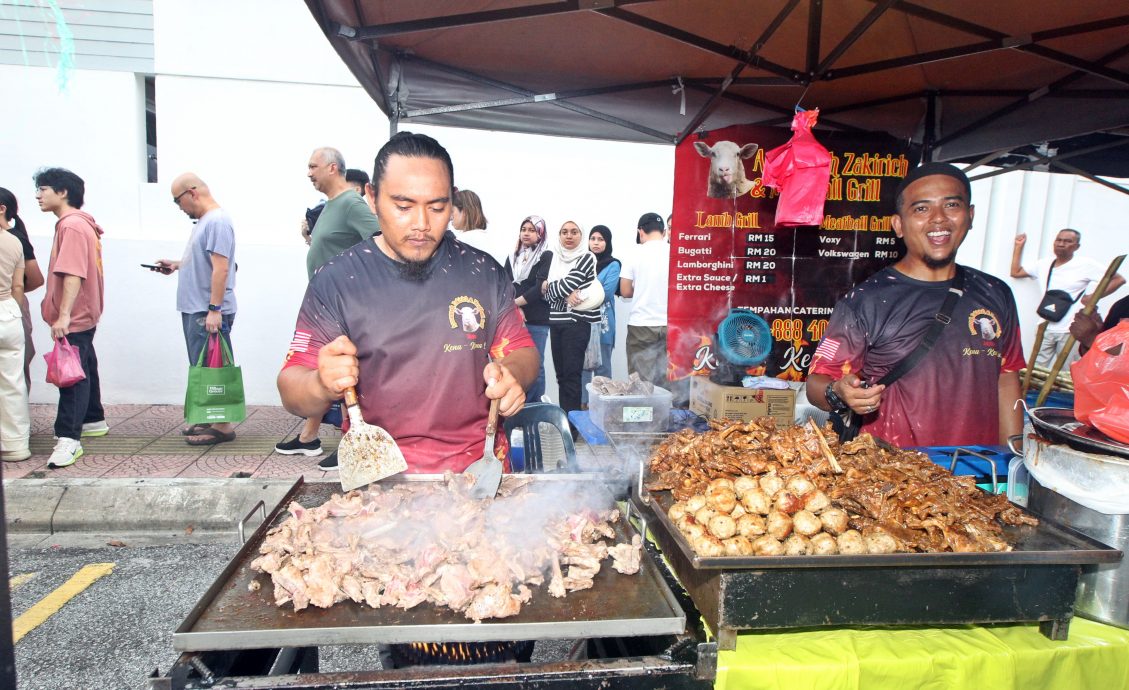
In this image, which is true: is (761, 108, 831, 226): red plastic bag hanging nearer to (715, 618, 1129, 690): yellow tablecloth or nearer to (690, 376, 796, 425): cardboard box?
(690, 376, 796, 425): cardboard box

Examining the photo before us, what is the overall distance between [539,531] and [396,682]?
70 centimetres

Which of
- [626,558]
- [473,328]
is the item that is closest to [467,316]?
[473,328]

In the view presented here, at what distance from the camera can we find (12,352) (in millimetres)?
5539

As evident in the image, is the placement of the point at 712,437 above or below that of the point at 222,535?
above

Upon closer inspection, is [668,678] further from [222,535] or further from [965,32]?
[222,535]

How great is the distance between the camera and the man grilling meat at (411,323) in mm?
2488

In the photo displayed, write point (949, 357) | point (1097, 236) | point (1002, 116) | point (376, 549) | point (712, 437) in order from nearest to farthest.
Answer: point (376, 549)
point (712, 437)
point (949, 357)
point (1002, 116)
point (1097, 236)

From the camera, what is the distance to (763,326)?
518 centimetres

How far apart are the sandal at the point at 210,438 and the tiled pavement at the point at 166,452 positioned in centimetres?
7

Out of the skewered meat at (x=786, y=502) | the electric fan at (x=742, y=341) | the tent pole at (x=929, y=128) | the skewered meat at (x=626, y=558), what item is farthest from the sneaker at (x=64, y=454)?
the tent pole at (x=929, y=128)

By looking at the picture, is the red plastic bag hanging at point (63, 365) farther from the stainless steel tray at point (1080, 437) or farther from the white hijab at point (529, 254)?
the stainless steel tray at point (1080, 437)

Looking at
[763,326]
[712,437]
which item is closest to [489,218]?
[763,326]

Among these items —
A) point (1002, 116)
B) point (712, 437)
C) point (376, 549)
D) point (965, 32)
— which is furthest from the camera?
point (1002, 116)

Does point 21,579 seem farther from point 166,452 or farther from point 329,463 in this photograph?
point 329,463
